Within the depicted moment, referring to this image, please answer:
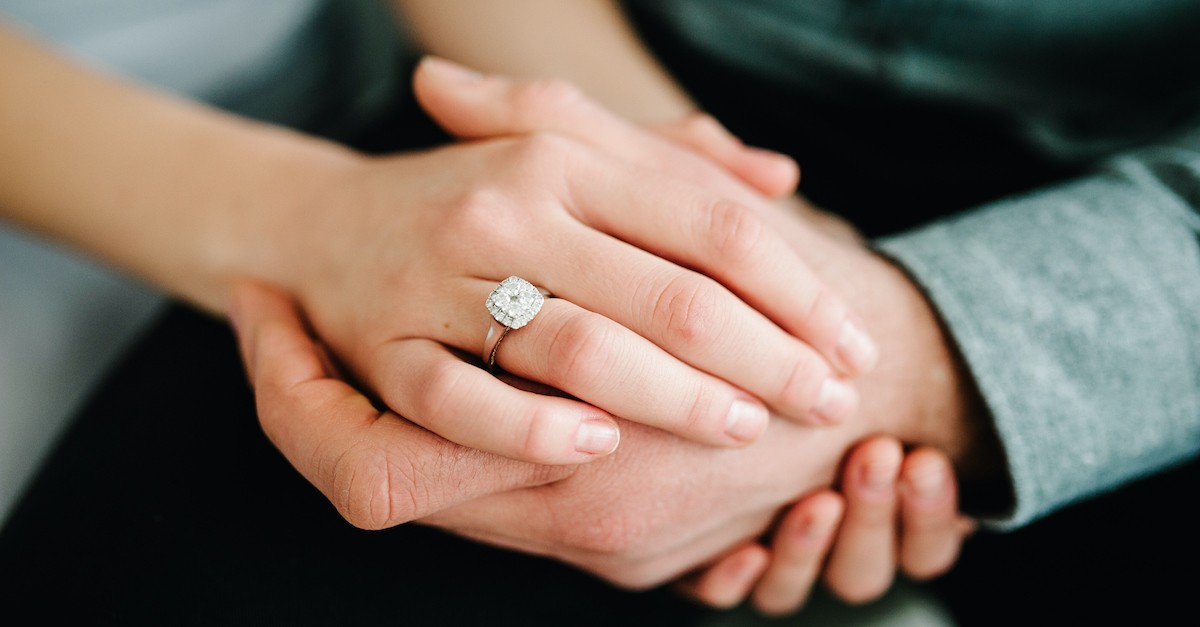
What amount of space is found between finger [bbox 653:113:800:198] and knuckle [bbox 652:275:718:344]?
0.81ft

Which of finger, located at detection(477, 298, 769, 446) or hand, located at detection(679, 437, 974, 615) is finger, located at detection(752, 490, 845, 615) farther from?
finger, located at detection(477, 298, 769, 446)

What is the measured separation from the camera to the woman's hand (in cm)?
58

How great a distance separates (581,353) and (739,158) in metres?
0.35

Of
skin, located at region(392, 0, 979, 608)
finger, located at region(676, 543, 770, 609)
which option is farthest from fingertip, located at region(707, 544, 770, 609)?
skin, located at region(392, 0, 979, 608)

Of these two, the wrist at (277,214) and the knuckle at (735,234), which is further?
the wrist at (277,214)

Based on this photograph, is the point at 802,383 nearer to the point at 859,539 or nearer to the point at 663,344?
the point at 663,344

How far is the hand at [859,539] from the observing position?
727mm

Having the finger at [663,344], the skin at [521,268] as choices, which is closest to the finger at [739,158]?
the skin at [521,268]

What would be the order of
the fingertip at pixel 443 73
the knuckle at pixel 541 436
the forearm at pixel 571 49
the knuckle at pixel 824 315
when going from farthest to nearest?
the forearm at pixel 571 49
the fingertip at pixel 443 73
the knuckle at pixel 824 315
the knuckle at pixel 541 436

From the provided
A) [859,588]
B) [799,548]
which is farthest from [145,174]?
[859,588]

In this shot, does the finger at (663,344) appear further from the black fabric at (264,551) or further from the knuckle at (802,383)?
the black fabric at (264,551)

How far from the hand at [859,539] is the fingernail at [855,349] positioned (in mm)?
90

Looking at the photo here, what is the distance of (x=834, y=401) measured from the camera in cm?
67

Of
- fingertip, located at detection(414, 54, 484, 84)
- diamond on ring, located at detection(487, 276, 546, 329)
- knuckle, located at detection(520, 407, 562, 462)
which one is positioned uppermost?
fingertip, located at detection(414, 54, 484, 84)
